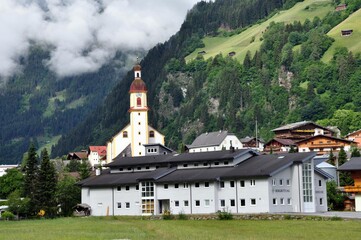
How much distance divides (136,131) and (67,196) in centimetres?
5127

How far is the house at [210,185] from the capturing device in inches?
3912

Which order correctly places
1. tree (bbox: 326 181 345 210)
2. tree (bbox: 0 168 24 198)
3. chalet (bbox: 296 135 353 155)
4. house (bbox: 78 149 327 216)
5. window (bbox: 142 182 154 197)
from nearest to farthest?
1. house (bbox: 78 149 327 216)
2. tree (bbox: 326 181 345 210)
3. window (bbox: 142 182 154 197)
4. tree (bbox: 0 168 24 198)
5. chalet (bbox: 296 135 353 155)

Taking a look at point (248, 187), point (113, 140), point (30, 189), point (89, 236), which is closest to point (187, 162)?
point (248, 187)

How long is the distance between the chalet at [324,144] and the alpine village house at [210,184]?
6887cm

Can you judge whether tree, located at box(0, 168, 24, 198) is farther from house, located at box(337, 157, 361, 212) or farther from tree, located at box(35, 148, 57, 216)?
house, located at box(337, 157, 361, 212)

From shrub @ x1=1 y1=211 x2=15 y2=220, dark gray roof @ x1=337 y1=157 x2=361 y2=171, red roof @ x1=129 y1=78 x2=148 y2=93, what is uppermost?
red roof @ x1=129 y1=78 x2=148 y2=93

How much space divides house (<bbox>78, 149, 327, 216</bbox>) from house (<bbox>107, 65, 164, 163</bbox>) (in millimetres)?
52076

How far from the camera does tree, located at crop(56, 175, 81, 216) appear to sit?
4897 inches

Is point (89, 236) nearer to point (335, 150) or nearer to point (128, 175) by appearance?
point (128, 175)

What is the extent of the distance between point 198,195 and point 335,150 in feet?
263

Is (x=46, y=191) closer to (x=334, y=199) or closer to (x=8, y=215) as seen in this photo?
(x=8, y=215)

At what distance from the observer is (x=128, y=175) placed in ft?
392

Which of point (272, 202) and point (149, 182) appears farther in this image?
point (149, 182)

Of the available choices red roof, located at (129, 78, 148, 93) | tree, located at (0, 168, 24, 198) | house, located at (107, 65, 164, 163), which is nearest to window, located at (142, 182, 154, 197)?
tree, located at (0, 168, 24, 198)
